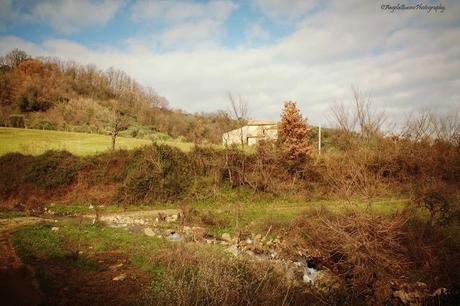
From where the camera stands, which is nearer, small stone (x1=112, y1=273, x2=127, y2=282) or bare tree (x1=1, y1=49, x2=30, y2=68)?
small stone (x1=112, y1=273, x2=127, y2=282)

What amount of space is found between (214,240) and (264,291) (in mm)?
7281

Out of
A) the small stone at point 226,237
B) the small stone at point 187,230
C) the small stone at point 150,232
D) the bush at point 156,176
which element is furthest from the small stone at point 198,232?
the bush at point 156,176

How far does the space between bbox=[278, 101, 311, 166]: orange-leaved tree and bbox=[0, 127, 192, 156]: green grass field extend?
9.65 meters

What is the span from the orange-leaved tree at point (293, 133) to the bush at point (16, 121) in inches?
1564

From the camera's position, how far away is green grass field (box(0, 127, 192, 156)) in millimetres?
30891

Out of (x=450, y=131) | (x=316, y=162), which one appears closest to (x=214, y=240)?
(x=316, y=162)

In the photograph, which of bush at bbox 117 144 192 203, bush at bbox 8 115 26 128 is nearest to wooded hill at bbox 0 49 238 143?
bush at bbox 8 115 26 128

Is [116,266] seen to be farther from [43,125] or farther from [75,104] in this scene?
[75,104]

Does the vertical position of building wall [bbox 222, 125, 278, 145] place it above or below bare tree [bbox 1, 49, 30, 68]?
below

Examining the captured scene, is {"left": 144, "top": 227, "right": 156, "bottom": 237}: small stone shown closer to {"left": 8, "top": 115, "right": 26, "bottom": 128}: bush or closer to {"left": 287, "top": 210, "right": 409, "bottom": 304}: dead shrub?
{"left": 287, "top": 210, "right": 409, "bottom": 304}: dead shrub

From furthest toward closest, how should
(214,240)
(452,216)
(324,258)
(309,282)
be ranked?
1. (214,240)
2. (452,216)
3. (324,258)
4. (309,282)

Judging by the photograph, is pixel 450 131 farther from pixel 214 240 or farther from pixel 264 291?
pixel 264 291

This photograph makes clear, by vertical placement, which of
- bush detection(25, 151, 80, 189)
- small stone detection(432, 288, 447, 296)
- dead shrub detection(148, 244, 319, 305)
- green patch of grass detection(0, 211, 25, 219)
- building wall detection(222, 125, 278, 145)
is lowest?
small stone detection(432, 288, 447, 296)

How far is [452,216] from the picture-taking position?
14.5 m
